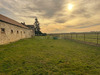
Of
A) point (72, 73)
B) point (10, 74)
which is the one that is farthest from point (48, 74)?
point (10, 74)

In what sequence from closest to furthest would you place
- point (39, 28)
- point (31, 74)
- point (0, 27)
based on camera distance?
point (31, 74) < point (0, 27) < point (39, 28)

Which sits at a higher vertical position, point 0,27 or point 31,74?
point 0,27

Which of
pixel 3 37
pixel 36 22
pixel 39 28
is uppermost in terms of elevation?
pixel 36 22

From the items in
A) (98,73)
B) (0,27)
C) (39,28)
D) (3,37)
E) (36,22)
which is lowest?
(98,73)

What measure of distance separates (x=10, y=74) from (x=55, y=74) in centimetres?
213

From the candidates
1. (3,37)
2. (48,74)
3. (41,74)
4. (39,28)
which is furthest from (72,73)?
(39,28)

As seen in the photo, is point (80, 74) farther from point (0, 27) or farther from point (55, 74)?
point (0, 27)

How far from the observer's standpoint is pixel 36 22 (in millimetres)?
57938

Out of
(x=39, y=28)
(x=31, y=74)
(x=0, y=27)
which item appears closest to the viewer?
(x=31, y=74)

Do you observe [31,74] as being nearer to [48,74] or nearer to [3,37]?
[48,74]

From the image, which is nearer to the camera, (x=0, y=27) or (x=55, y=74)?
(x=55, y=74)

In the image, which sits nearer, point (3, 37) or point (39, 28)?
point (3, 37)

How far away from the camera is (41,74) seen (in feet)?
9.17

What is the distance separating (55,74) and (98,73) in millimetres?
2105
